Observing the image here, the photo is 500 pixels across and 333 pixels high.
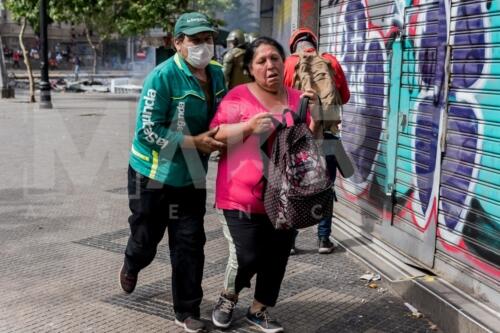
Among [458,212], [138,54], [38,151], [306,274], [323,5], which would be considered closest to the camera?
[458,212]

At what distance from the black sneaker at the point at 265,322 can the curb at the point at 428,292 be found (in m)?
1.04

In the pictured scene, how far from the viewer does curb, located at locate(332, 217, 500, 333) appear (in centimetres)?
373

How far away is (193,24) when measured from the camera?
3.57 meters

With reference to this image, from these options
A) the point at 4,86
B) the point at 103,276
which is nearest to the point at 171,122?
the point at 103,276

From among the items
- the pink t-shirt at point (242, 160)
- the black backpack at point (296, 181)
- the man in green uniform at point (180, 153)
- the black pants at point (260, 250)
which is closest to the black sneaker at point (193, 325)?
the man in green uniform at point (180, 153)

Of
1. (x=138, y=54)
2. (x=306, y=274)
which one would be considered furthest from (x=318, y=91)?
(x=138, y=54)

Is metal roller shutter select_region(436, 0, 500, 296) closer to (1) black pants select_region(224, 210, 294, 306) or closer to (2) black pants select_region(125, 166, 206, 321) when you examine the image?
(1) black pants select_region(224, 210, 294, 306)

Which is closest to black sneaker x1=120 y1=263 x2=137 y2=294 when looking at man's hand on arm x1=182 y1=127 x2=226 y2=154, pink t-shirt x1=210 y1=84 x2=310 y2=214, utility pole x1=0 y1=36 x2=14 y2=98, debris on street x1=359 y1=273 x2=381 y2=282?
pink t-shirt x1=210 y1=84 x2=310 y2=214

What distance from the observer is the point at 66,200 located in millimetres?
7207

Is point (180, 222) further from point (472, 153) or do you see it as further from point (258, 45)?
point (472, 153)

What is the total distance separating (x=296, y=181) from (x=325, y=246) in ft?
A: 7.13

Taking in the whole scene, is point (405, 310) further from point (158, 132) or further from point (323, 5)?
point (323, 5)

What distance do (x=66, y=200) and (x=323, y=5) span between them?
363 cm

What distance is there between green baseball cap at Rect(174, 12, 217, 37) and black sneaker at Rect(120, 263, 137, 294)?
1.62 m
